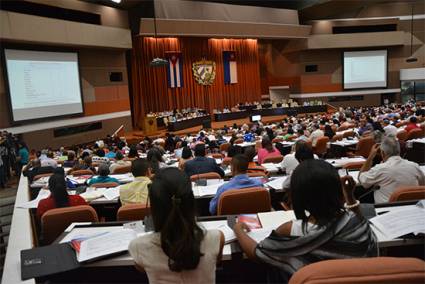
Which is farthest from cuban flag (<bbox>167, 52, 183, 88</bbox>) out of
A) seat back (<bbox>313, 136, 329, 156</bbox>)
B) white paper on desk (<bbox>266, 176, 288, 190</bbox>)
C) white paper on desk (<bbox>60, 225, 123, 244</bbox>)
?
white paper on desk (<bbox>60, 225, 123, 244</bbox>)

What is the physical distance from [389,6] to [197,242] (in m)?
23.9

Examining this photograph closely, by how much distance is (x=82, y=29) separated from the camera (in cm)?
1258

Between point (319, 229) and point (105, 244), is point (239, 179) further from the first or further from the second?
point (319, 229)

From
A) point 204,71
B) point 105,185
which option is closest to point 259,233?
point 105,185

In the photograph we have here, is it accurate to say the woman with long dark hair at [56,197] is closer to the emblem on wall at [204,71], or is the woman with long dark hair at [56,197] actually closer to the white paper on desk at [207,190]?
the white paper on desk at [207,190]

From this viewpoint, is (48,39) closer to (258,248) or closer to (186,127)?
(186,127)

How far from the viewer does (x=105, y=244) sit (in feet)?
7.23

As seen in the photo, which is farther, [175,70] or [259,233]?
[175,70]

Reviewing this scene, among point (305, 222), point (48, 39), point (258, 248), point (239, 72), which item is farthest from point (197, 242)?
point (239, 72)

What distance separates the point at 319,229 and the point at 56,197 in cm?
282

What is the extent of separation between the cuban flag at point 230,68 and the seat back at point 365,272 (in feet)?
64.6

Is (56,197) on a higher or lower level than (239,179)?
lower

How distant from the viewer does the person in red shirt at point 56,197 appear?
3.59 m

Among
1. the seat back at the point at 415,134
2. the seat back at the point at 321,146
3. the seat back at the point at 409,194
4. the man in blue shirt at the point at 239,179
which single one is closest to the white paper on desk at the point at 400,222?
the seat back at the point at 409,194
